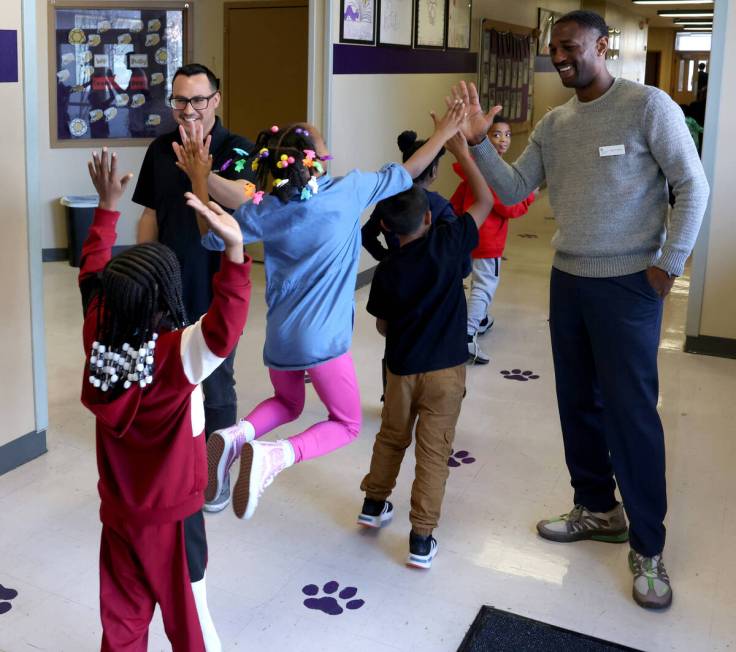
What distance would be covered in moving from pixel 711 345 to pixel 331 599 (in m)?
3.22

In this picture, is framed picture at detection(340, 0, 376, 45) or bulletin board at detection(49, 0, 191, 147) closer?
framed picture at detection(340, 0, 376, 45)

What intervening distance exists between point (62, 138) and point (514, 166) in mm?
4910

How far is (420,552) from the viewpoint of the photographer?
284 cm

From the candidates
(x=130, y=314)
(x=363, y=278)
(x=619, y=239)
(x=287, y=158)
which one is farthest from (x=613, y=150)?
(x=363, y=278)

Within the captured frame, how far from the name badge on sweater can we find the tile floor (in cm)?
124

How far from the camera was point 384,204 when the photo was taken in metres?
2.79

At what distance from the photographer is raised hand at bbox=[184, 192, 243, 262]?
179 centimetres

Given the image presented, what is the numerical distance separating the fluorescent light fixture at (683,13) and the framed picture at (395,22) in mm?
9856

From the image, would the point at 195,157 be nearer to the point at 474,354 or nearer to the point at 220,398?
the point at 220,398

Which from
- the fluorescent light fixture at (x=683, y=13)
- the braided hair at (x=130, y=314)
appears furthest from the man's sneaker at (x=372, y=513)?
the fluorescent light fixture at (x=683, y=13)

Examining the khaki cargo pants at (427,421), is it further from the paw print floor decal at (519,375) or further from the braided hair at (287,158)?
the paw print floor decal at (519,375)

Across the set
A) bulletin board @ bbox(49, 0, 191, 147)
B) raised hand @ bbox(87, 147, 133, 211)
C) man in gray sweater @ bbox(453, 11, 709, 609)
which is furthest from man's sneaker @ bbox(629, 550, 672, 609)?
bulletin board @ bbox(49, 0, 191, 147)

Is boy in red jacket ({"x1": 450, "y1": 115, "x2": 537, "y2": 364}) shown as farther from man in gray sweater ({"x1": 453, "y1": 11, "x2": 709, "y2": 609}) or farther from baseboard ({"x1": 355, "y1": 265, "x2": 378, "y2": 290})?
man in gray sweater ({"x1": 453, "y1": 11, "x2": 709, "y2": 609})

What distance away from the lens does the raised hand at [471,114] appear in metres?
2.80
